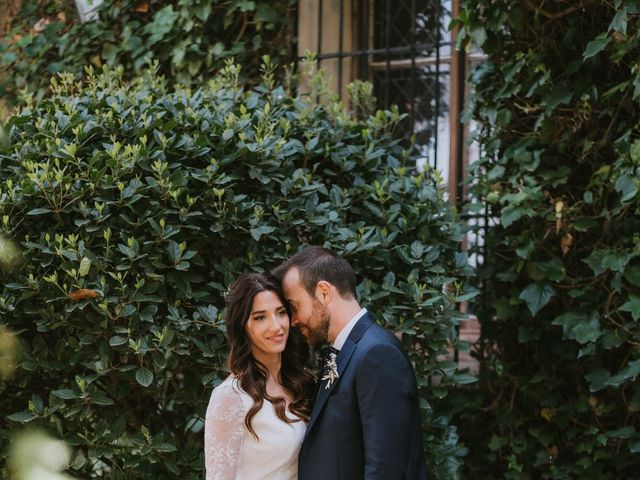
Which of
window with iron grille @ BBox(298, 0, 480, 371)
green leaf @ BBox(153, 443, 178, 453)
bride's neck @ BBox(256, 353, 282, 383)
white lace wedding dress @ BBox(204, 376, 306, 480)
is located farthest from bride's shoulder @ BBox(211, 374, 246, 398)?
window with iron grille @ BBox(298, 0, 480, 371)

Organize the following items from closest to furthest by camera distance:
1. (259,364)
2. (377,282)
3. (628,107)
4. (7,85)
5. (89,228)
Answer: (259,364), (89,228), (377,282), (628,107), (7,85)

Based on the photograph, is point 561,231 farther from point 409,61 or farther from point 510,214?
point 409,61

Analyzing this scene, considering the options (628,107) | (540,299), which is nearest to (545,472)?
(540,299)

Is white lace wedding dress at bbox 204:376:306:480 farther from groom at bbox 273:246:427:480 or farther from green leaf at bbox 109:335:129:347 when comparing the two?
green leaf at bbox 109:335:129:347

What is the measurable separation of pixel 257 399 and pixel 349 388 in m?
0.41

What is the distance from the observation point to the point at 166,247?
153 inches

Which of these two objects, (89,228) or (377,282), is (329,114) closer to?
(377,282)

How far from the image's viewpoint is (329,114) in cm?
495

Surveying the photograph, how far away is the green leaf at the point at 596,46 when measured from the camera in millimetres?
4645

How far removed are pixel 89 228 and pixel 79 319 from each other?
1.29 feet

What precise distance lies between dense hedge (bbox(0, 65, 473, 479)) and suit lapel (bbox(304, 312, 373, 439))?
30.6 inches

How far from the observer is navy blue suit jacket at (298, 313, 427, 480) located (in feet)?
9.60

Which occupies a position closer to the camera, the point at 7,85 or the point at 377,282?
the point at 377,282

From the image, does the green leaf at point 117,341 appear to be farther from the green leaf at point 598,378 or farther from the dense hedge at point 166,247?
the green leaf at point 598,378
